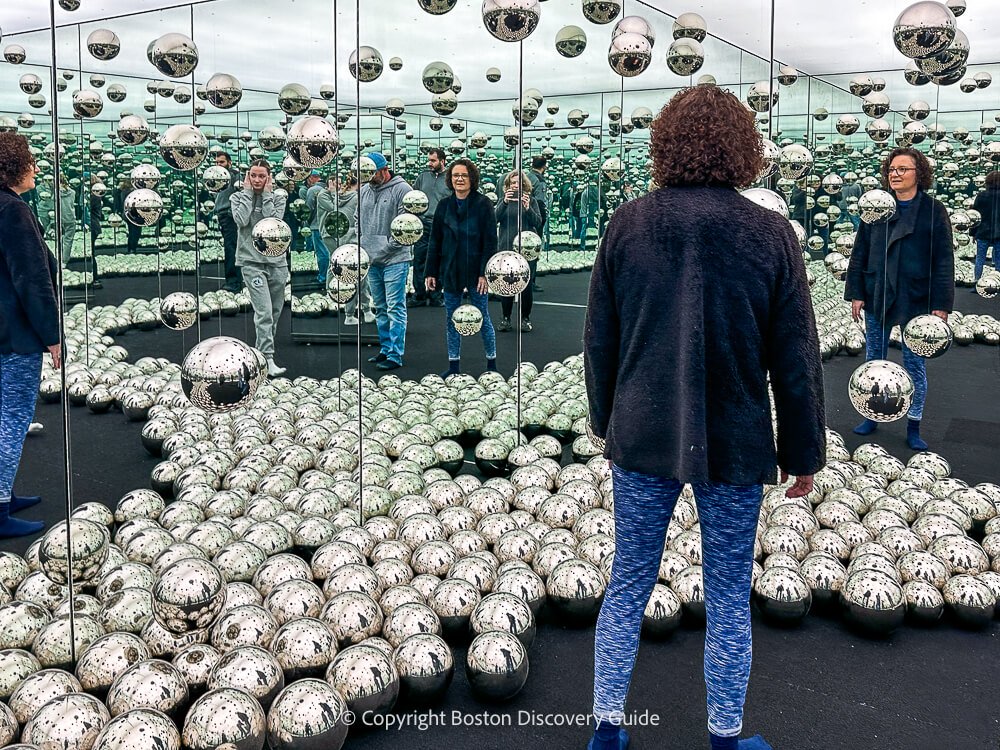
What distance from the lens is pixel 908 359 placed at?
221 inches

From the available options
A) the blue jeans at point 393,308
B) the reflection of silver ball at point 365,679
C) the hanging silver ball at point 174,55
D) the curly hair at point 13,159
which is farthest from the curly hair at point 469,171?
the reflection of silver ball at point 365,679

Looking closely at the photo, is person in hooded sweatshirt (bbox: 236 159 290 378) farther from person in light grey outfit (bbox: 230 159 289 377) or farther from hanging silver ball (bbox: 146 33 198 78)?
hanging silver ball (bbox: 146 33 198 78)

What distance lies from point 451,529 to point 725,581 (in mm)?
1743

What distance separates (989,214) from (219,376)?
11.3 metres

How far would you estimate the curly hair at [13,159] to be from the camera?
4184 mm

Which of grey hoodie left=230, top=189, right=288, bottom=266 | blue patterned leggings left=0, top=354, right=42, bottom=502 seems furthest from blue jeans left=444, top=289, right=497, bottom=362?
blue patterned leggings left=0, top=354, right=42, bottom=502

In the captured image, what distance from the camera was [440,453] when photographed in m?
4.89

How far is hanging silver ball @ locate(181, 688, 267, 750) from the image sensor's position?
7.80 ft

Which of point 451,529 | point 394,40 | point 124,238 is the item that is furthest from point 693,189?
point 124,238

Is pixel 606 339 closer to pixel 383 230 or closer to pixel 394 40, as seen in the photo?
pixel 383 230

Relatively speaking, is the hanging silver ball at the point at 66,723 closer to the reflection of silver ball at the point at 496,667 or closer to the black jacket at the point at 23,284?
the reflection of silver ball at the point at 496,667

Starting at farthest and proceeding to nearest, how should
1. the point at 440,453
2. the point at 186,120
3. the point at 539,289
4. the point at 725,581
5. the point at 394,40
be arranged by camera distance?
the point at 539,289 < the point at 186,120 < the point at 394,40 < the point at 440,453 < the point at 725,581

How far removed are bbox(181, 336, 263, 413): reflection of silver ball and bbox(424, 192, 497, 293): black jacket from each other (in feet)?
Result: 14.2

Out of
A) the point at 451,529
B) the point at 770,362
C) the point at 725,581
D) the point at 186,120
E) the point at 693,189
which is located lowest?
the point at 451,529
